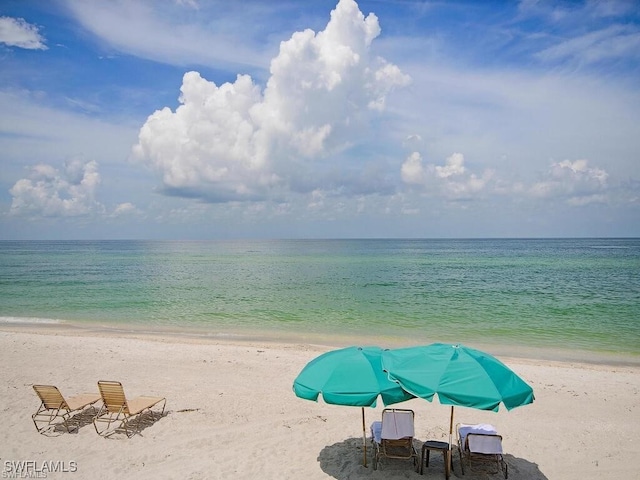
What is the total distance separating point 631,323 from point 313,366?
24.1m

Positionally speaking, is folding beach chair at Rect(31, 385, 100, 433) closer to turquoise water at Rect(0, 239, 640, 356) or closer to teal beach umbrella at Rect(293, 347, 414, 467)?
teal beach umbrella at Rect(293, 347, 414, 467)

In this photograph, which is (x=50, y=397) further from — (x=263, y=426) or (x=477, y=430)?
(x=477, y=430)

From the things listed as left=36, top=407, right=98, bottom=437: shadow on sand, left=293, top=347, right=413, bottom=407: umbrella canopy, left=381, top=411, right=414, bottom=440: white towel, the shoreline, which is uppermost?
left=293, top=347, right=413, bottom=407: umbrella canopy

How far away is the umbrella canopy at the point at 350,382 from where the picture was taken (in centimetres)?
684

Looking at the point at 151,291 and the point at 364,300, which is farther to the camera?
the point at 151,291

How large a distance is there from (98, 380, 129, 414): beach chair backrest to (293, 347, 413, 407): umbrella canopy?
456 cm

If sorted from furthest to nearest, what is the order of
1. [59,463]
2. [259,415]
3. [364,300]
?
[364,300] → [259,415] → [59,463]

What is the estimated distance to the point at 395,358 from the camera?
24.1ft

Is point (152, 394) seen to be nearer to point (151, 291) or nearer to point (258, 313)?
point (258, 313)

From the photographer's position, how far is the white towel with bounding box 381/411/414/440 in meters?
7.98

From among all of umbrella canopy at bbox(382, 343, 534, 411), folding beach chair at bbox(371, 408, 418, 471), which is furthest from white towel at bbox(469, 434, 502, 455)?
umbrella canopy at bbox(382, 343, 534, 411)

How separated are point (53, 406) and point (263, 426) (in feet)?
14.7

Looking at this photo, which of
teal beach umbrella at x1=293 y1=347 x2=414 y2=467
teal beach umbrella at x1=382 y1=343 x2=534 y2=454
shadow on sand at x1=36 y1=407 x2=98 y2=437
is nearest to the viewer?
teal beach umbrella at x1=382 y1=343 x2=534 y2=454

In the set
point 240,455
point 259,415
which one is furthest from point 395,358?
point 259,415
